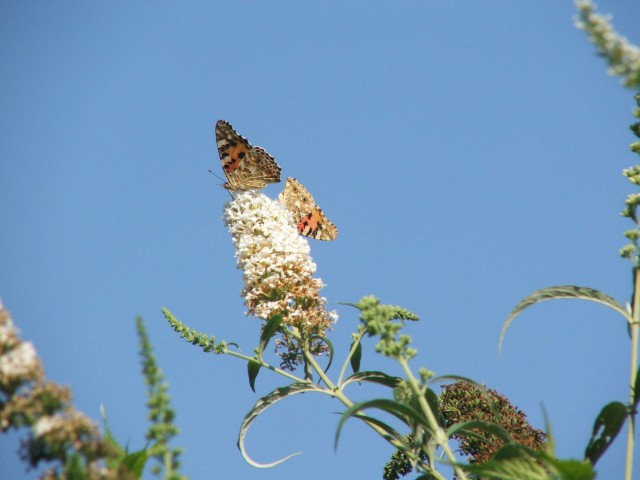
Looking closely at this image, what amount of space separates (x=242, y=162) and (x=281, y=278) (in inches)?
103

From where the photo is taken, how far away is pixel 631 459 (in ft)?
9.96

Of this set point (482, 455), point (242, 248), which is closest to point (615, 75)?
point (482, 455)

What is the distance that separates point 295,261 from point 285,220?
663mm

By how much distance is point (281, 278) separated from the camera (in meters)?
5.54

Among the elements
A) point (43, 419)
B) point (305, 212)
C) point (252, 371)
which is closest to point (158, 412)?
point (43, 419)

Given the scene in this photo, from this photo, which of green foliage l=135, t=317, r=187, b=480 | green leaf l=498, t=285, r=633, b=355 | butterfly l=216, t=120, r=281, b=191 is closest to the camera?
green foliage l=135, t=317, r=187, b=480

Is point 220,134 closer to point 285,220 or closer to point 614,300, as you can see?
point 285,220

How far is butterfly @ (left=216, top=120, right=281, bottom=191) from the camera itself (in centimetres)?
745

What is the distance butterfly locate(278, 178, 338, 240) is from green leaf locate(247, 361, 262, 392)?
2.65 meters

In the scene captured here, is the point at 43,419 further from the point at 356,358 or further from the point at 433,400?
the point at 356,358

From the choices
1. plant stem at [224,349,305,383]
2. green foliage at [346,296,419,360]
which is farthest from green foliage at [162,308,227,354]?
Result: green foliage at [346,296,419,360]

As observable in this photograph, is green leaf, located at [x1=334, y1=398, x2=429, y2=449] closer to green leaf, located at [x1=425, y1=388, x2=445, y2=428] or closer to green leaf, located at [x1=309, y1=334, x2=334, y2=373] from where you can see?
green leaf, located at [x1=425, y1=388, x2=445, y2=428]

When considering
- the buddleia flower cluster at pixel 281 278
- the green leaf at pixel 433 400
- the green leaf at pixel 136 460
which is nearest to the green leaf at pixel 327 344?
the buddleia flower cluster at pixel 281 278

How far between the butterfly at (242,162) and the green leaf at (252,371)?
232cm
